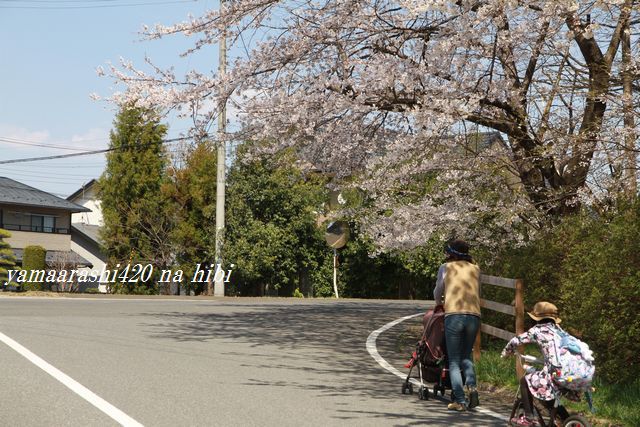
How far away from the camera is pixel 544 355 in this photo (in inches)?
254

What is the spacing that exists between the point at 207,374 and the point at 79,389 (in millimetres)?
1758

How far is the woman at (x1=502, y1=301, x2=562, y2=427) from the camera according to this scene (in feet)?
20.9

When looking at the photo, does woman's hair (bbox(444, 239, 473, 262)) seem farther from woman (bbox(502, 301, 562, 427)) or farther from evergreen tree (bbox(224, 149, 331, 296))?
evergreen tree (bbox(224, 149, 331, 296))

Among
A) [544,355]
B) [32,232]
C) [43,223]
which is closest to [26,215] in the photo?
[32,232]

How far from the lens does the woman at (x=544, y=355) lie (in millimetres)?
6383

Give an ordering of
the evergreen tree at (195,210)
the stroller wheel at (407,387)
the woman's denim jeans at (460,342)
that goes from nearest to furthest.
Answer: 1. the woman's denim jeans at (460,342)
2. the stroller wheel at (407,387)
3. the evergreen tree at (195,210)

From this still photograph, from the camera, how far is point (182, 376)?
31.5ft

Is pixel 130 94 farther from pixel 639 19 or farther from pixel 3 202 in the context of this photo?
pixel 3 202

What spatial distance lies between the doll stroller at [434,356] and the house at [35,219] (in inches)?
1723

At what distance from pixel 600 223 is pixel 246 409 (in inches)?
216

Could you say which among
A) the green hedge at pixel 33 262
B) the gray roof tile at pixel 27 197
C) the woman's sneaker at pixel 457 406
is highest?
the gray roof tile at pixel 27 197

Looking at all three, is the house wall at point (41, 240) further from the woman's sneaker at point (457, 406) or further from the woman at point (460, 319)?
the woman's sneaker at point (457, 406)

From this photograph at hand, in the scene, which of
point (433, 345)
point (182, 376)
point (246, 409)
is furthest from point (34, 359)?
point (433, 345)

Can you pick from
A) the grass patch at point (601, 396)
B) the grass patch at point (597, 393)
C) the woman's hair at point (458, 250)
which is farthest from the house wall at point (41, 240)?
the woman's hair at point (458, 250)
